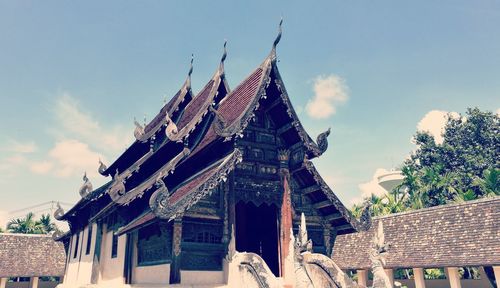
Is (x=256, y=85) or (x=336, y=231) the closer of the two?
(x=256, y=85)

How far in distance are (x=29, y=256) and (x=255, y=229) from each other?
25.0m

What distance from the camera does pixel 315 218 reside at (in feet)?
39.7

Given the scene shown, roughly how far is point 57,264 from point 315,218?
26999 millimetres

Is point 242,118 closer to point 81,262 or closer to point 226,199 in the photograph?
point 226,199

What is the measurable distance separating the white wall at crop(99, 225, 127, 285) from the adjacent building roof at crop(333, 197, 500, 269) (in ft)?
35.9

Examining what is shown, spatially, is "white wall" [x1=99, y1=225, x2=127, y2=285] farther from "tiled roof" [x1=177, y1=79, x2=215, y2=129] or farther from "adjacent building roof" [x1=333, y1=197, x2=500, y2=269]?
"adjacent building roof" [x1=333, y1=197, x2=500, y2=269]

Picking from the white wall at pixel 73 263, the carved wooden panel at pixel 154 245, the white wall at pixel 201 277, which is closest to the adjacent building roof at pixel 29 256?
the white wall at pixel 73 263

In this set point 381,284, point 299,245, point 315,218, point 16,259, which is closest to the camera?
point 299,245

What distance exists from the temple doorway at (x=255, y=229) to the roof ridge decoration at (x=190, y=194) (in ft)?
12.7

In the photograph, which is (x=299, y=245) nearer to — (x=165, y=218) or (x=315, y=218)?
(x=165, y=218)

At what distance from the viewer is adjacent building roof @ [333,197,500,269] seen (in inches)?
711

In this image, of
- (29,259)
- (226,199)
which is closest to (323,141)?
(226,199)

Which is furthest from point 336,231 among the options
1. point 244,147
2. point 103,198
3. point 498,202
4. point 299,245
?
Answer: point 498,202

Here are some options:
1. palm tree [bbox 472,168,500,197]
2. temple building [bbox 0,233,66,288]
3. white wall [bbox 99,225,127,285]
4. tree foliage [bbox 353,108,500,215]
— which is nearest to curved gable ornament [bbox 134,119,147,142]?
white wall [bbox 99,225,127,285]
